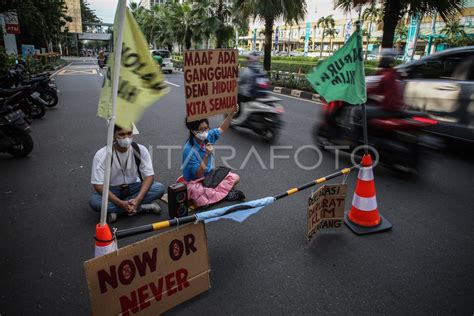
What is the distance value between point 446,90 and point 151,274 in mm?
5193

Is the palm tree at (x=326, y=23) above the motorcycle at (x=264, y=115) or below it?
above

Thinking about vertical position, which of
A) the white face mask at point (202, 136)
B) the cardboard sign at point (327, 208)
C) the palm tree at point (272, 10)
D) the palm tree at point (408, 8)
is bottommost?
the cardboard sign at point (327, 208)

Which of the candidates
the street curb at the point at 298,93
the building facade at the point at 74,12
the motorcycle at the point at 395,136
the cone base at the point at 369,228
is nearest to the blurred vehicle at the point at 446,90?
the motorcycle at the point at 395,136

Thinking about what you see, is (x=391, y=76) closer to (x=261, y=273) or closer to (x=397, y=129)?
(x=397, y=129)

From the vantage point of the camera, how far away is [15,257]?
8.93 feet

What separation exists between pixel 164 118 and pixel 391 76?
18.9 feet

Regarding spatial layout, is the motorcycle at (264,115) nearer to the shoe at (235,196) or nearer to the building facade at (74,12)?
the shoe at (235,196)

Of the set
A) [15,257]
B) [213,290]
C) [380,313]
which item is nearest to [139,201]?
[15,257]

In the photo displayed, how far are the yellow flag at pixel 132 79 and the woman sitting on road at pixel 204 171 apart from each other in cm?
162

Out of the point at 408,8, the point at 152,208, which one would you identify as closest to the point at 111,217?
the point at 152,208

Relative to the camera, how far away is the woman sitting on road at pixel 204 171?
3545 mm

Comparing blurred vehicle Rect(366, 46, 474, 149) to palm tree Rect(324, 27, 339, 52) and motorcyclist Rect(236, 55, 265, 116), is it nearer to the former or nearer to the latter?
motorcyclist Rect(236, 55, 265, 116)

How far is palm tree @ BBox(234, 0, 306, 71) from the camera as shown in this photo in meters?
13.8

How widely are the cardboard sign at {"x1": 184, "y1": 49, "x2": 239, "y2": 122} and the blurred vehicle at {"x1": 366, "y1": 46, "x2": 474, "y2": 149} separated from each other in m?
2.80
